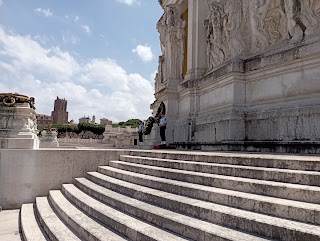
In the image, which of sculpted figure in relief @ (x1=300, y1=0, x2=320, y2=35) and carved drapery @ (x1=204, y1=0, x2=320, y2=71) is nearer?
sculpted figure in relief @ (x1=300, y1=0, x2=320, y2=35)

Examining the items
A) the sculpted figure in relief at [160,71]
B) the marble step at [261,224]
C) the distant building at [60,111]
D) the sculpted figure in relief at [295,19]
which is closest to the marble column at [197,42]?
the sculpted figure in relief at [160,71]

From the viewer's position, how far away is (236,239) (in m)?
2.84

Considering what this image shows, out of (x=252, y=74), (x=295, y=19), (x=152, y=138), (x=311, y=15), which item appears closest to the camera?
(x=311, y=15)

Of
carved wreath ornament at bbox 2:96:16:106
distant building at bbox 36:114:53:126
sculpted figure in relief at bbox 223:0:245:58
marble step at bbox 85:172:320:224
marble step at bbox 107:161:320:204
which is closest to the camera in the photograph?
marble step at bbox 85:172:320:224

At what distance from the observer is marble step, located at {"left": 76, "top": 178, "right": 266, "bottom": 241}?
305 cm

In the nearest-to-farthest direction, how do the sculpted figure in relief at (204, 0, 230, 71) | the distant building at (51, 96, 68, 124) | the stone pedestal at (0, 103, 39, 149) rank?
the stone pedestal at (0, 103, 39, 149), the sculpted figure in relief at (204, 0, 230, 71), the distant building at (51, 96, 68, 124)

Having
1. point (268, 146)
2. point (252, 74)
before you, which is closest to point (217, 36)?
point (252, 74)

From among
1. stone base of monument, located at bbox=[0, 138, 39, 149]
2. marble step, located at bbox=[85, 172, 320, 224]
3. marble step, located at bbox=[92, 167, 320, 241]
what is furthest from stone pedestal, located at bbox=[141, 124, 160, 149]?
marble step, located at bbox=[92, 167, 320, 241]

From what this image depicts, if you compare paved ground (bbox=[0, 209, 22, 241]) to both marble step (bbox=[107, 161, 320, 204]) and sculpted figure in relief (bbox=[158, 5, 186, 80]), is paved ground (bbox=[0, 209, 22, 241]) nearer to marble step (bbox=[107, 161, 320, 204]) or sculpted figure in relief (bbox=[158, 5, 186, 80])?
marble step (bbox=[107, 161, 320, 204])

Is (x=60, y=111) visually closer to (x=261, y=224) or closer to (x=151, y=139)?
(x=151, y=139)

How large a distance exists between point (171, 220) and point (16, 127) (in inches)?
240

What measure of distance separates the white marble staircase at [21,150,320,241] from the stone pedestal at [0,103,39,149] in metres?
2.18

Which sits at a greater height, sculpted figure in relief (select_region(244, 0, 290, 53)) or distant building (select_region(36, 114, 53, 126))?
distant building (select_region(36, 114, 53, 126))

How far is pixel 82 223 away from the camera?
455cm
